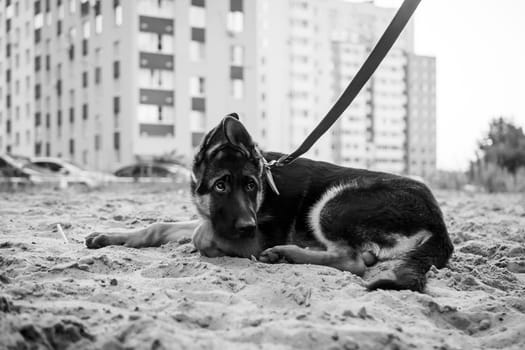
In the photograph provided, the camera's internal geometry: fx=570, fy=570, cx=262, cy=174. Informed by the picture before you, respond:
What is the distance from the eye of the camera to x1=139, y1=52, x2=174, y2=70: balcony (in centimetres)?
3644

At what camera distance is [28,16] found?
49.2 m

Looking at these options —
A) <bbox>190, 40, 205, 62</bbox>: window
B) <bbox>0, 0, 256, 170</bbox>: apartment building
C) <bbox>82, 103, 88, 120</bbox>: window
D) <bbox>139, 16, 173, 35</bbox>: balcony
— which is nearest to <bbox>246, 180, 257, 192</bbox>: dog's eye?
<bbox>0, 0, 256, 170</bbox>: apartment building

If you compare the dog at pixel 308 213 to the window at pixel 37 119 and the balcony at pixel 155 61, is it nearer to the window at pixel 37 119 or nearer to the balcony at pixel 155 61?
the balcony at pixel 155 61

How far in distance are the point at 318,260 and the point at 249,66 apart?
37.4 m

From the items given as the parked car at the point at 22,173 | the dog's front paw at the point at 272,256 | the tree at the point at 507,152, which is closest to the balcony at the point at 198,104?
the tree at the point at 507,152

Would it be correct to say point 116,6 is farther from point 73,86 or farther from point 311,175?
point 311,175

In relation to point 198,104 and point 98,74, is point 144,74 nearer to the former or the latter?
point 98,74

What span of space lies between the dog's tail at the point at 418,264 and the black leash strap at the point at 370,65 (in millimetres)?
1014

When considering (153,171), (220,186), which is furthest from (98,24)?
(220,186)

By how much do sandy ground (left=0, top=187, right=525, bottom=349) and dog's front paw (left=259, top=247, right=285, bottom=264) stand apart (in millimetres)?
119

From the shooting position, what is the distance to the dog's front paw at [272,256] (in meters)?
3.75

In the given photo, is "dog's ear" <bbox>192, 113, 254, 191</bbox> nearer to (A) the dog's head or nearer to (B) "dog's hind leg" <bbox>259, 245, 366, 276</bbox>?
(A) the dog's head

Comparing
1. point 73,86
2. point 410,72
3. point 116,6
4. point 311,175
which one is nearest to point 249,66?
point 116,6

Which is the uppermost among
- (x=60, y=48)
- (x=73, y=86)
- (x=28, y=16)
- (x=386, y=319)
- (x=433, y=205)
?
(x=28, y=16)
